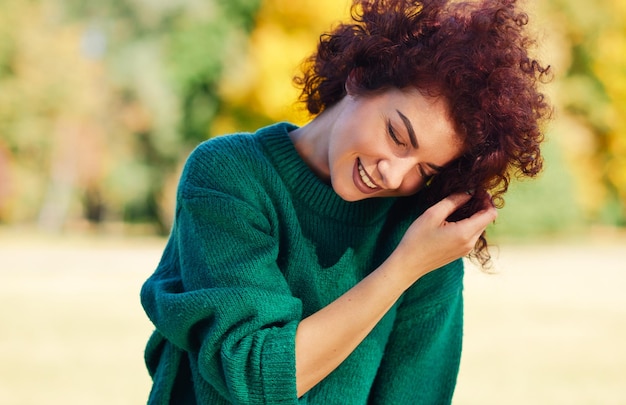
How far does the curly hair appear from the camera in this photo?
1.98 m

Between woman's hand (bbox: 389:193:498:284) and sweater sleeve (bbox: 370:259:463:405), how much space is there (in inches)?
11.7

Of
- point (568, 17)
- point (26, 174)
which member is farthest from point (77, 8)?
point (568, 17)

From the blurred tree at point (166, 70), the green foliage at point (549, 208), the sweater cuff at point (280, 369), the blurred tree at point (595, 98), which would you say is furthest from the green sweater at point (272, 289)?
the blurred tree at point (166, 70)

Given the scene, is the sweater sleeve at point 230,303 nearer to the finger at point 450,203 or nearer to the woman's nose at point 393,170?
the woman's nose at point 393,170

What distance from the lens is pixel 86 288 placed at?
13039mm

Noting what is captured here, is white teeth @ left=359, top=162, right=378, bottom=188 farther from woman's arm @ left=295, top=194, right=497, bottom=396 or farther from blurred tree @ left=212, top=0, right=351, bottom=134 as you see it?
blurred tree @ left=212, top=0, right=351, bottom=134

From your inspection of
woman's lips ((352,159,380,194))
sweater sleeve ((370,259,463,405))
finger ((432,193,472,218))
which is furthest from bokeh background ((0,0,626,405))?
woman's lips ((352,159,380,194))

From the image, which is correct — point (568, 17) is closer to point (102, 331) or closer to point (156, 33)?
point (156, 33)

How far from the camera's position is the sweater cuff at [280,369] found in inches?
73.4

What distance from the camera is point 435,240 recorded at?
1.97 meters

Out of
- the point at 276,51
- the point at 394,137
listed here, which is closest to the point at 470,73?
the point at 394,137

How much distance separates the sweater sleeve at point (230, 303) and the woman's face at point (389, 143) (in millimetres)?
267

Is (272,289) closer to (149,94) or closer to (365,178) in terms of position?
(365,178)

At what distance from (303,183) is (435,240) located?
41 cm
